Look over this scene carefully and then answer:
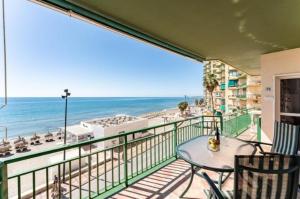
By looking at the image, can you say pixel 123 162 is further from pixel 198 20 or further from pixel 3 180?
pixel 198 20

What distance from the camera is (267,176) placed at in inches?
45.7

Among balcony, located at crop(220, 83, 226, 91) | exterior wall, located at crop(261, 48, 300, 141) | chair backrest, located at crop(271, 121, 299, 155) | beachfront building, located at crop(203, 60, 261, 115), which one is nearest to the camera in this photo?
chair backrest, located at crop(271, 121, 299, 155)

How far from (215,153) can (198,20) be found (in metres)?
1.77

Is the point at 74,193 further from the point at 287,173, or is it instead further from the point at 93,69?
the point at 93,69

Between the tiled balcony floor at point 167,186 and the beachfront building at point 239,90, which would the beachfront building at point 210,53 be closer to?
the tiled balcony floor at point 167,186

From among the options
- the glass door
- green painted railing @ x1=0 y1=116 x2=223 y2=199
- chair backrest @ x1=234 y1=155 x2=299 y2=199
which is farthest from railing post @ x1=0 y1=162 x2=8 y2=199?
the glass door

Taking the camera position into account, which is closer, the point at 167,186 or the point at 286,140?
the point at 286,140

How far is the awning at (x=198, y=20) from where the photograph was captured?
6.42ft

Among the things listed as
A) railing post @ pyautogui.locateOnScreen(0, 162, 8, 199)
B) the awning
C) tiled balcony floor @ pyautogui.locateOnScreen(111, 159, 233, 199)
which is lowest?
tiled balcony floor @ pyautogui.locateOnScreen(111, 159, 233, 199)

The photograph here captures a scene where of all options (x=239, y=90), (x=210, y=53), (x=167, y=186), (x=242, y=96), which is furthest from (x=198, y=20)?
(x=239, y=90)

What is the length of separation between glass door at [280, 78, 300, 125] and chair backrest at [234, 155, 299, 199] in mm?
3628

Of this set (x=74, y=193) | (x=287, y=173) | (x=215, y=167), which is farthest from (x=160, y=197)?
(x=74, y=193)

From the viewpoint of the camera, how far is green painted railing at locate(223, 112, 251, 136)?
6.34 metres

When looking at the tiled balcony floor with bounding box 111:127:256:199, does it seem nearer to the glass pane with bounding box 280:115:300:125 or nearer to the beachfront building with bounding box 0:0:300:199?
the beachfront building with bounding box 0:0:300:199
